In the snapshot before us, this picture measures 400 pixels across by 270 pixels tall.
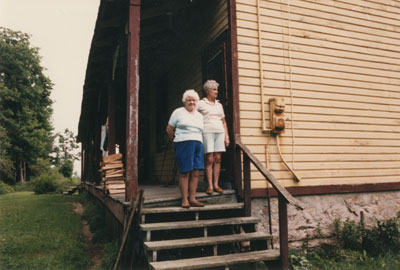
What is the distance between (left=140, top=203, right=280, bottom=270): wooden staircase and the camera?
11.7ft

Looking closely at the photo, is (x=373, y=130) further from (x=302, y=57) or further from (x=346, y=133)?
(x=302, y=57)

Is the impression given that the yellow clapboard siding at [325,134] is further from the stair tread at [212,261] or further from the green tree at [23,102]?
the green tree at [23,102]

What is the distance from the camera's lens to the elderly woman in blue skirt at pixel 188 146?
4.29m

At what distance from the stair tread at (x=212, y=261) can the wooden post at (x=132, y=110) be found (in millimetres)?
1141

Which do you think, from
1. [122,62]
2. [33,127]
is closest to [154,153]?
[122,62]

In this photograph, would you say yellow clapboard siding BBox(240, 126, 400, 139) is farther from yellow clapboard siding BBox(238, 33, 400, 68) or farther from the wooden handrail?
yellow clapboard siding BBox(238, 33, 400, 68)

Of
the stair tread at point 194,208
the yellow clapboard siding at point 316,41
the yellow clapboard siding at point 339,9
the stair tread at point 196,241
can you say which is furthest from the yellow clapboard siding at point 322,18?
the stair tread at point 196,241

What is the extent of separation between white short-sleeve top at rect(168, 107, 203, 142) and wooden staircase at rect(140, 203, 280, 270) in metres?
0.94

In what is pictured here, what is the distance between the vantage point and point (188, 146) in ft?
14.2

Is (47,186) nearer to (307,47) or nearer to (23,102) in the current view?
(23,102)

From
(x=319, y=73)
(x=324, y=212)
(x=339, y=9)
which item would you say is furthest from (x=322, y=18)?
(x=324, y=212)

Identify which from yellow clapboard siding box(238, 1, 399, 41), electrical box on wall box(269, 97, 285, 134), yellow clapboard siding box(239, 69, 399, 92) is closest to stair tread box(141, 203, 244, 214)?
electrical box on wall box(269, 97, 285, 134)

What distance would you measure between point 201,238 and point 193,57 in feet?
14.8

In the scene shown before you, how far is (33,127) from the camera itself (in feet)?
103
